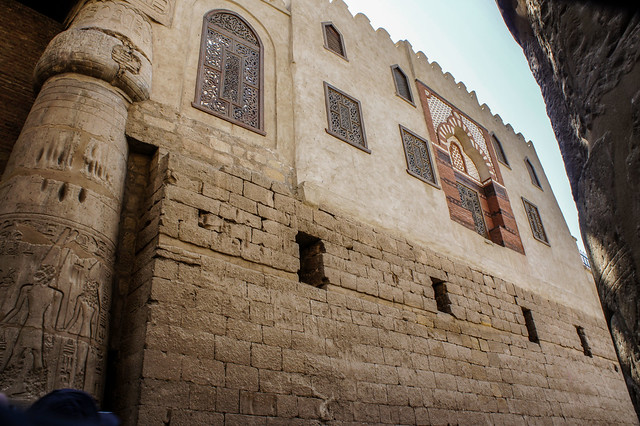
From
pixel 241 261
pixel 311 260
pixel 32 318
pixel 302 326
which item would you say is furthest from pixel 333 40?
pixel 32 318

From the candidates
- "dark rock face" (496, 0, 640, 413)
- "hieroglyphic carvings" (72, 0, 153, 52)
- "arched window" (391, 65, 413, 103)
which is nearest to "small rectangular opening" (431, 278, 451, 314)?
"arched window" (391, 65, 413, 103)

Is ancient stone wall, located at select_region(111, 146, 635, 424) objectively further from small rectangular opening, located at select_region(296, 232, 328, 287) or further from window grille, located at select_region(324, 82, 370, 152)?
window grille, located at select_region(324, 82, 370, 152)

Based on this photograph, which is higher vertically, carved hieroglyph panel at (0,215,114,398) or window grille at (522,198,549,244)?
window grille at (522,198,549,244)

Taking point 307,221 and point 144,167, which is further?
point 307,221

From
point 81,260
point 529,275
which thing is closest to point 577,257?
point 529,275

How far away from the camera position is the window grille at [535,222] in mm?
10040

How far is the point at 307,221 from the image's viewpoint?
534 cm

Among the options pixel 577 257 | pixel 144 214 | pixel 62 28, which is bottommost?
pixel 144 214

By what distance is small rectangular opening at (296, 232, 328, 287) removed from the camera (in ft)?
16.7

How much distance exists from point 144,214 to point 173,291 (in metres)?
1.00

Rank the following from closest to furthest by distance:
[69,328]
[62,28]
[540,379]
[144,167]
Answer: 1. [69,328]
2. [144,167]
3. [62,28]
4. [540,379]

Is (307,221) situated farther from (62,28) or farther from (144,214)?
(62,28)

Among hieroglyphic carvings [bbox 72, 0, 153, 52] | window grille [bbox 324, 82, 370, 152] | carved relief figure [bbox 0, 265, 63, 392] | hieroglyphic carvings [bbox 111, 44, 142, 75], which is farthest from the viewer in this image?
window grille [bbox 324, 82, 370, 152]

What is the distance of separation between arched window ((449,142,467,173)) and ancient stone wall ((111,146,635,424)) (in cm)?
286
